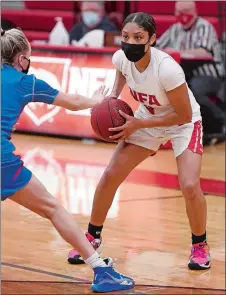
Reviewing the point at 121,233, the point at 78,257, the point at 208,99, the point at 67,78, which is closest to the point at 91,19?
the point at 67,78

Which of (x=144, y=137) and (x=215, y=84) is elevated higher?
(x=144, y=137)

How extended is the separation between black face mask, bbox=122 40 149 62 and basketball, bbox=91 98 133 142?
353mm

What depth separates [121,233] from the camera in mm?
6578

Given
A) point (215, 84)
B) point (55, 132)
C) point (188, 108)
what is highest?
point (188, 108)

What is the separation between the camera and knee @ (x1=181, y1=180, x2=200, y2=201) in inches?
214

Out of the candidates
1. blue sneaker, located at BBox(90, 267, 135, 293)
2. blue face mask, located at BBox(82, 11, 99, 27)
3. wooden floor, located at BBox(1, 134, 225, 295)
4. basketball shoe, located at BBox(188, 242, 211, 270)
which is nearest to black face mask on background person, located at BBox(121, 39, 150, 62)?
blue sneaker, located at BBox(90, 267, 135, 293)

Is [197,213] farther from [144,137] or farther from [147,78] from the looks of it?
[147,78]

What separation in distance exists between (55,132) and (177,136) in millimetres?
5603

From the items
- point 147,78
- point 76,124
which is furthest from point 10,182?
point 76,124

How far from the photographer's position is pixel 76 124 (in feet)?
35.2

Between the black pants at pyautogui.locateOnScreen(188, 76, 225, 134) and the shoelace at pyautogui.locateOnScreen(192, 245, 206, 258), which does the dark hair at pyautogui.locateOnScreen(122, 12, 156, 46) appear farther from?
the black pants at pyautogui.locateOnScreen(188, 76, 225, 134)

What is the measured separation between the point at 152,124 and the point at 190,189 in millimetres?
658

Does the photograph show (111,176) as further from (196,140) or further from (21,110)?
(21,110)

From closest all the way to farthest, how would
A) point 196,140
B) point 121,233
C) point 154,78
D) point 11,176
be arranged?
1. point 11,176
2. point 154,78
3. point 196,140
4. point 121,233
